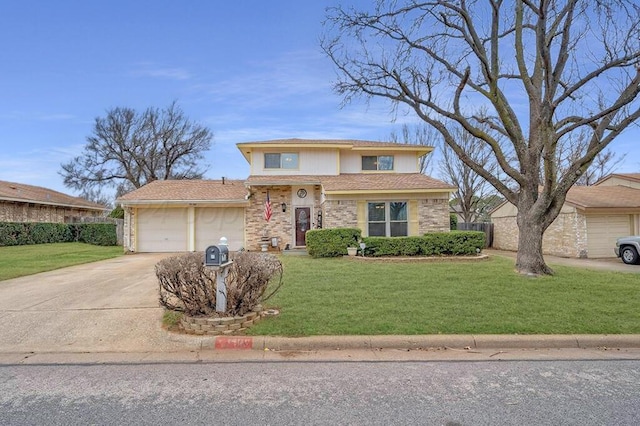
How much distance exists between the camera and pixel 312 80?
14406 millimetres

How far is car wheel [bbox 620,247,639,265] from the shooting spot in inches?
519

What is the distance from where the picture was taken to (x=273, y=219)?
1805 cm

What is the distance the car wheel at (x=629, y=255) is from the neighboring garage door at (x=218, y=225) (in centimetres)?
1618

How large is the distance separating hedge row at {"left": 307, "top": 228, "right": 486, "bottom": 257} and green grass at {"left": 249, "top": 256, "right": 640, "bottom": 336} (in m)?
3.68

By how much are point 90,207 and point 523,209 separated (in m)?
34.6

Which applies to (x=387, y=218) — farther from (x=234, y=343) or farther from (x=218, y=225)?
(x=234, y=343)

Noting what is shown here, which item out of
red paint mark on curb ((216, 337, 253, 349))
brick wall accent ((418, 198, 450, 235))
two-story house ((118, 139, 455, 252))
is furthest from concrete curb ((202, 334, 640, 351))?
two-story house ((118, 139, 455, 252))

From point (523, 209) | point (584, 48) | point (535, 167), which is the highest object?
point (584, 48)

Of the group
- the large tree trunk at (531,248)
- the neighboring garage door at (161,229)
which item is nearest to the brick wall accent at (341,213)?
the large tree trunk at (531,248)

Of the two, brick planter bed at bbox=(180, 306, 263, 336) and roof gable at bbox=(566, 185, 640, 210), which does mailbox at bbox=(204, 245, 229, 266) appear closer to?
brick planter bed at bbox=(180, 306, 263, 336)

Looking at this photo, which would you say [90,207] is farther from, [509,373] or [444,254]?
[509,373]

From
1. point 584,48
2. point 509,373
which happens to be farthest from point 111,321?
point 584,48

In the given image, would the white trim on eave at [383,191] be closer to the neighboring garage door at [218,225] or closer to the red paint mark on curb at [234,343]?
the neighboring garage door at [218,225]

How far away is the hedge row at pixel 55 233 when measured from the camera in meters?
21.7
